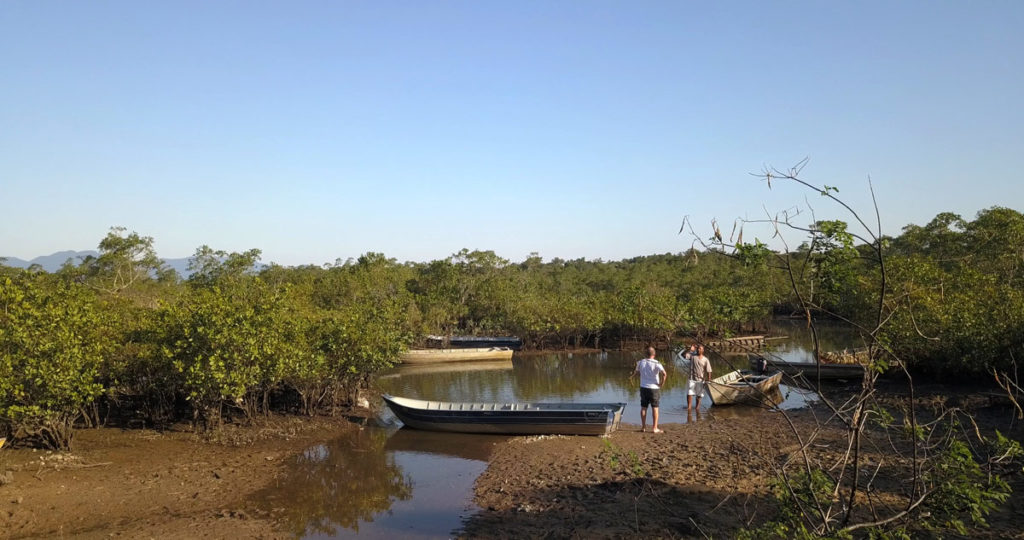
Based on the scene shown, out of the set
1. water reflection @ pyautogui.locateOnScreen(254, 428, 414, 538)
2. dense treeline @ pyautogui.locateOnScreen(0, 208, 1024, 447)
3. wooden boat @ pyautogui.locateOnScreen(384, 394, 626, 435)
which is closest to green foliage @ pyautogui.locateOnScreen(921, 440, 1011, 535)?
dense treeline @ pyautogui.locateOnScreen(0, 208, 1024, 447)

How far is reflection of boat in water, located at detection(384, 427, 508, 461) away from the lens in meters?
Result: 13.1

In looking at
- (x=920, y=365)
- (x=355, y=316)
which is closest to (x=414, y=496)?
(x=355, y=316)

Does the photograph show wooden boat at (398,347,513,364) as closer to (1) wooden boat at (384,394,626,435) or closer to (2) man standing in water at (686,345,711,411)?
(1) wooden boat at (384,394,626,435)

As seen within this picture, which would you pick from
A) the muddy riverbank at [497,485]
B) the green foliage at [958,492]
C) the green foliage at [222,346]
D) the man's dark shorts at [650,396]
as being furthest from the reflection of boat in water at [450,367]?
the green foliage at [958,492]

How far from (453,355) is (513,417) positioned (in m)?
14.9

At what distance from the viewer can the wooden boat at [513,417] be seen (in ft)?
43.3

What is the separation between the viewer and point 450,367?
90.6ft

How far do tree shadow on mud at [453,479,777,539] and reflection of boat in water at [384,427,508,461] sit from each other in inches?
131

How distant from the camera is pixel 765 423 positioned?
1420 cm

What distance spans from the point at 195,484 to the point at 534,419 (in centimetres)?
680

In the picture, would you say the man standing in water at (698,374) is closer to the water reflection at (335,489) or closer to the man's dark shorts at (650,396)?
the man's dark shorts at (650,396)

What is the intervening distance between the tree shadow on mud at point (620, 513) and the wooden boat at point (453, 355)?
18.7 meters

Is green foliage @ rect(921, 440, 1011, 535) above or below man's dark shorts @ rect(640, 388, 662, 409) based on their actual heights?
above

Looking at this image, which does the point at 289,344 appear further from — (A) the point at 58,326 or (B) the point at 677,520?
(B) the point at 677,520
